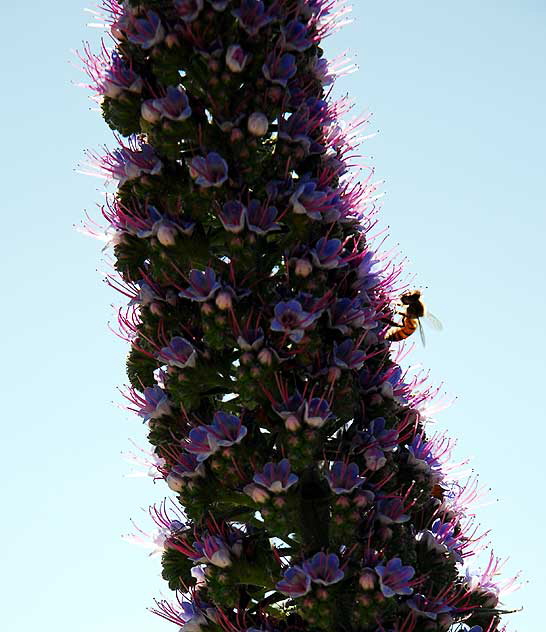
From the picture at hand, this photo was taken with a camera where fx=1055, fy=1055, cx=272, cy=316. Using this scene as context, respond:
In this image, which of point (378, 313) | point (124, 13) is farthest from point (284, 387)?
point (124, 13)

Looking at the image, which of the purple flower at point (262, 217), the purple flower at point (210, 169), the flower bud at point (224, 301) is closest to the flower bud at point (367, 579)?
the flower bud at point (224, 301)

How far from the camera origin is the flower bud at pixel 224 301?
11734mm

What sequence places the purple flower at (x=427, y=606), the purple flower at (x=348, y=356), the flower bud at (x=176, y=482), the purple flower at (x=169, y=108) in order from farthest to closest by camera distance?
the purple flower at (x=169, y=108) → the flower bud at (x=176, y=482) → the purple flower at (x=348, y=356) → the purple flower at (x=427, y=606)

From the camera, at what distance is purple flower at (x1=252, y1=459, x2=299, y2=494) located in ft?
37.4

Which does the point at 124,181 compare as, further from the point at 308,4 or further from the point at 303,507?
the point at 303,507

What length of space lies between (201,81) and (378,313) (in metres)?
3.52

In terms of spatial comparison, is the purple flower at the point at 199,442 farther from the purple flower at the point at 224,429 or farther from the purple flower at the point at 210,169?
the purple flower at the point at 210,169

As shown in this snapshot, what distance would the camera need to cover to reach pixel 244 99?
12.6m

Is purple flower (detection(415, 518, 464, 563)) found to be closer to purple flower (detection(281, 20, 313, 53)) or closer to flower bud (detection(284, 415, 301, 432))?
flower bud (detection(284, 415, 301, 432))

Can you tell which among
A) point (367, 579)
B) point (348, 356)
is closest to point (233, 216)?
point (348, 356)

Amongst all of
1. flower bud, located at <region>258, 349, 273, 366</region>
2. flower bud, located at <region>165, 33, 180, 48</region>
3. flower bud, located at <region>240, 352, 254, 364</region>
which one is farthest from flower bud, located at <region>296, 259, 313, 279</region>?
flower bud, located at <region>165, 33, 180, 48</region>

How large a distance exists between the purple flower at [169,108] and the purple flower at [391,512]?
5030mm

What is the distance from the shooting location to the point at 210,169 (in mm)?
12211

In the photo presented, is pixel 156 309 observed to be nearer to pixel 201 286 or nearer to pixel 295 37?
pixel 201 286
